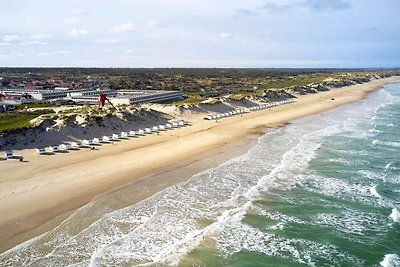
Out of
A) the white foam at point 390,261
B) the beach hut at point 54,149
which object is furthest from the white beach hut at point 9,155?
the white foam at point 390,261

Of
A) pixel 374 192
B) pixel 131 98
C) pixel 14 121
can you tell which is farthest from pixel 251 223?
pixel 131 98

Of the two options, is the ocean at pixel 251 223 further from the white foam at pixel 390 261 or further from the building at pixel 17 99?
the building at pixel 17 99

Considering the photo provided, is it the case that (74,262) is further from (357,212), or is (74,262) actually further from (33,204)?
(357,212)

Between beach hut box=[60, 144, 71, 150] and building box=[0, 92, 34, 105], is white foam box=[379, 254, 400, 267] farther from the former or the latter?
building box=[0, 92, 34, 105]

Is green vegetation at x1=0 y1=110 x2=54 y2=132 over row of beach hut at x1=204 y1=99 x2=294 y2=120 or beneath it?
over

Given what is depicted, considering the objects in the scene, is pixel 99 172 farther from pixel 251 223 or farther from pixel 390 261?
pixel 390 261

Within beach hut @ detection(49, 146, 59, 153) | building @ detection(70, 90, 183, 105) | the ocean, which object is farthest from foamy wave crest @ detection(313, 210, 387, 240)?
building @ detection(70, 90, 183, 105)
